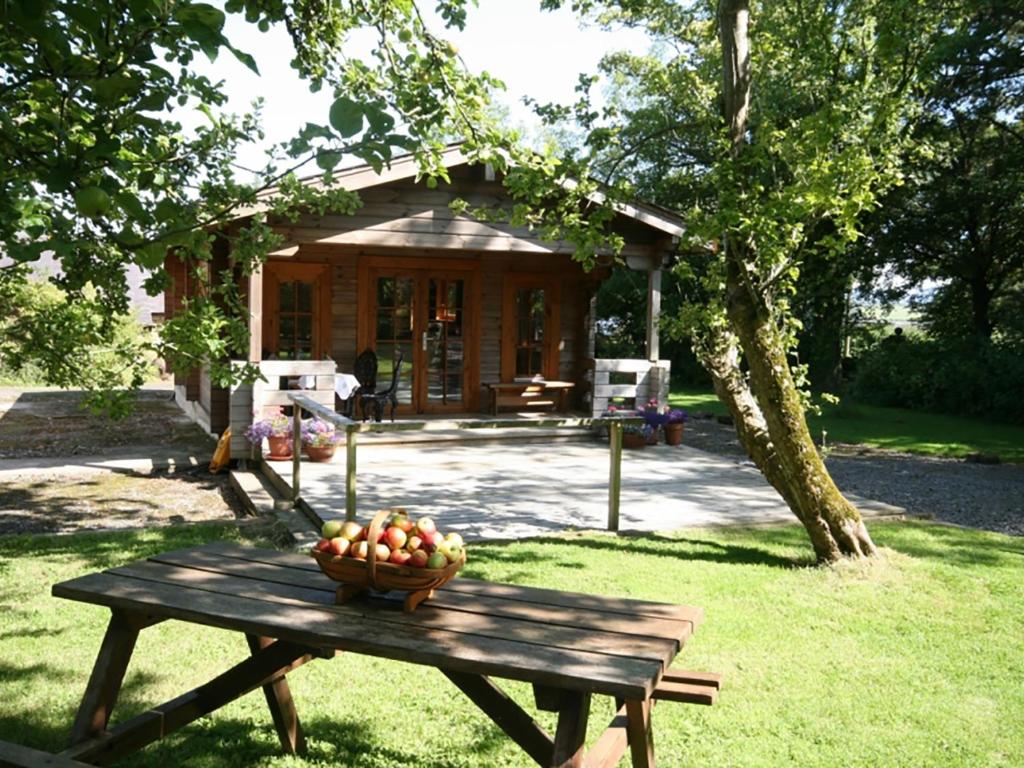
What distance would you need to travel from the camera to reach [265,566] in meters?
3.43

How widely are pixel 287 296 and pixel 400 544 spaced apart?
10.6 m

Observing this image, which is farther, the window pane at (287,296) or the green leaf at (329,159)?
the window pane at (287,296)

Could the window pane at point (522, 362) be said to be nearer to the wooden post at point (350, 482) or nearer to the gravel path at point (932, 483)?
the gravel path at point (932, 483)

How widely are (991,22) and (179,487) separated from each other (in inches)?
631

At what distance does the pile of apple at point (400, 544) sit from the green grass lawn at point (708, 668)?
1.13 m

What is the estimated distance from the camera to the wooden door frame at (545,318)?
557 inches

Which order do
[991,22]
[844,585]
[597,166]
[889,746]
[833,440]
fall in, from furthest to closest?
[991,22] → [833,440] → [597,166] → [844,585] → [889,746]

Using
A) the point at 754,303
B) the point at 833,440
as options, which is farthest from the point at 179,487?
the point at 833,440

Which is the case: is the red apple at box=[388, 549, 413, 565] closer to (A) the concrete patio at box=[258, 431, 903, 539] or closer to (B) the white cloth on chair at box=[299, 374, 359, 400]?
(A) the concrete patio at box=[258, 431, 903, 539]

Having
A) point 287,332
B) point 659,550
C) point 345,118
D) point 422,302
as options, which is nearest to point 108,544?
point 659,550

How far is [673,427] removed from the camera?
12.5m

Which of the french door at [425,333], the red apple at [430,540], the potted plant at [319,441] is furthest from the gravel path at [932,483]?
the red apple at [430,540]

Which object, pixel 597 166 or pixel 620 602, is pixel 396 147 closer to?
pixel 620 602

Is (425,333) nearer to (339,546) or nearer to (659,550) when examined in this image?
(659,550)
